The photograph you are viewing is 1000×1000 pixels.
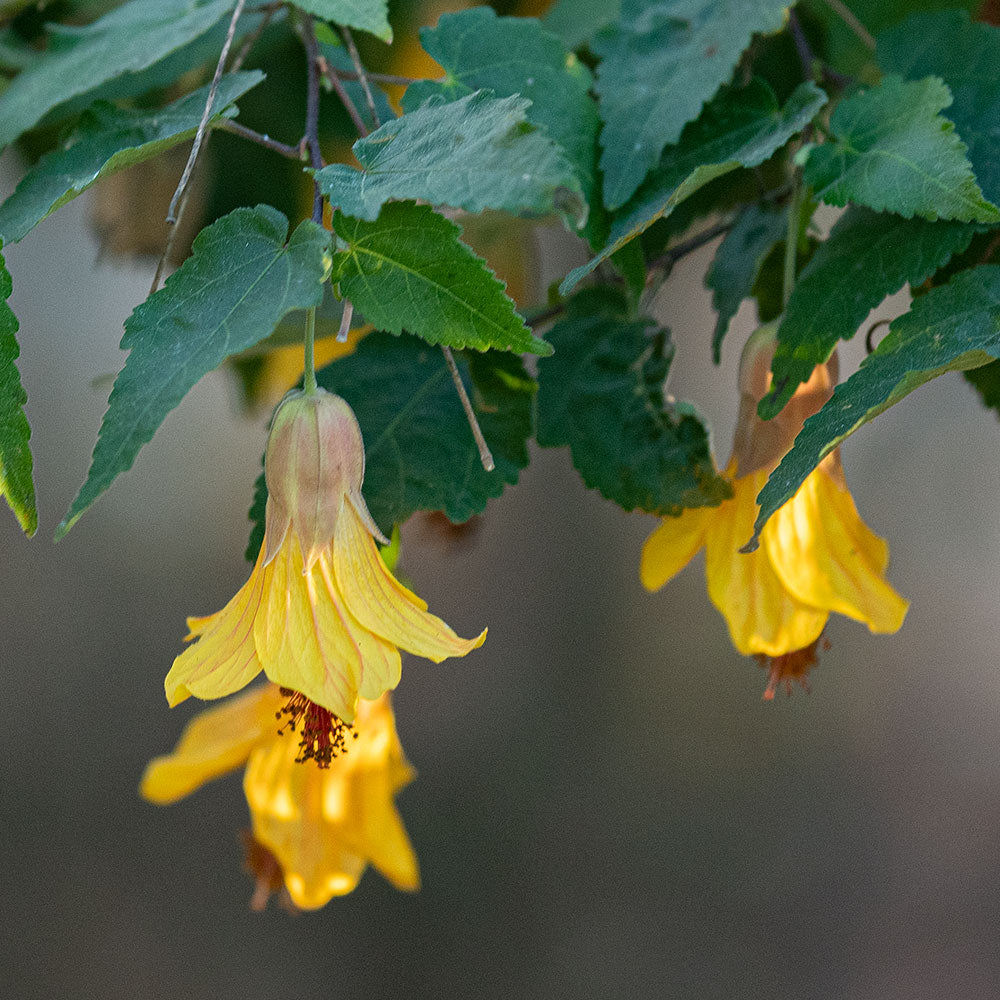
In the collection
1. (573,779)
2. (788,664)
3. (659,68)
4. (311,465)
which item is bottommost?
(573,779)

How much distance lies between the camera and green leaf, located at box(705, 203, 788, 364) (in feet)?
1.23

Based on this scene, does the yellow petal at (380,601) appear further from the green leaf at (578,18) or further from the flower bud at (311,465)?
the green leaf at (578,18)

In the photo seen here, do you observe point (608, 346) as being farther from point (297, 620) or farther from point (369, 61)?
point (369, 61)

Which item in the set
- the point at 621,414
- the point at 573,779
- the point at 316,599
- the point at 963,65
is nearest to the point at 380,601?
the point at 316,599

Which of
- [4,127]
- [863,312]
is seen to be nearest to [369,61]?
[4,127]

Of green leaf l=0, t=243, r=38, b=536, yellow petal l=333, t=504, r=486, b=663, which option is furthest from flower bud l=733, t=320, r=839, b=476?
green leaf l=0, t=243, r=38, b=536

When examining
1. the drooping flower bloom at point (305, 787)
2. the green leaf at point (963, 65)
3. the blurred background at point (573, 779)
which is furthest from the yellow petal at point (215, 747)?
the blurred background at point (573, 779)

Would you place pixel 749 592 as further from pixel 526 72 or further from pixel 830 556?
pixel 526 72

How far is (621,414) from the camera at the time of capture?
14.2 inches

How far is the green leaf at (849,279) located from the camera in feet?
0.96

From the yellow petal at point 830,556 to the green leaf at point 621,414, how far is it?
25mm

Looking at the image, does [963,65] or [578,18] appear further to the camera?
[578,18]

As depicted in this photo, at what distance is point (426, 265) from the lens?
0.25 metres

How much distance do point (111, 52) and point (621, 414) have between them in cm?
22
